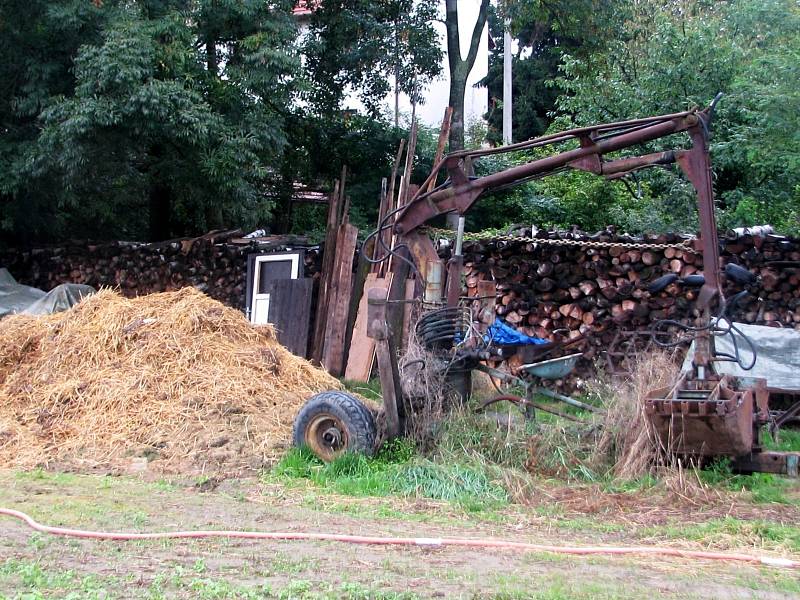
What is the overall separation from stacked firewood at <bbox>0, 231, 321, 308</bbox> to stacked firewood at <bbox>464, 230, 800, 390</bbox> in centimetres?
312

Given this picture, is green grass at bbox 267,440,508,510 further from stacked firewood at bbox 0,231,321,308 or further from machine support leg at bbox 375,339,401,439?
stacked firewood at bbox 0,231,321,308

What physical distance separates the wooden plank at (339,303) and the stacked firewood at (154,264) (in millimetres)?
843

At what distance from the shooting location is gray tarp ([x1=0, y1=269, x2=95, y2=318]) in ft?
43.6

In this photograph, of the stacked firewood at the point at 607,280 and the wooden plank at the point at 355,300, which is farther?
the wooden plank at the point at 355,300

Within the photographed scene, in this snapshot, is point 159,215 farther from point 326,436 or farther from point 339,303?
point 326,436

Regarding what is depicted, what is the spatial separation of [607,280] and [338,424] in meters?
4.96

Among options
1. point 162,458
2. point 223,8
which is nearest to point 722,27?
point 223,8

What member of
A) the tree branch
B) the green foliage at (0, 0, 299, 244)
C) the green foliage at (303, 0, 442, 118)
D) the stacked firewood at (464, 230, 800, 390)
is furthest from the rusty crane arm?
the tree branch

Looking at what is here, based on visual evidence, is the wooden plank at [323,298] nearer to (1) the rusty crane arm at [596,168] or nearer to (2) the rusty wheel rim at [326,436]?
(1) the rusty crane arm at [596,168]

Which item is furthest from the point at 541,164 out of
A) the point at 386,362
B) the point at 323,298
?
the point at 323,298

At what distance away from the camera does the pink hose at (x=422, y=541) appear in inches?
198

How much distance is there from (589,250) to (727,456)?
4.69 m

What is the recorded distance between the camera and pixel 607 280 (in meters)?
11.2

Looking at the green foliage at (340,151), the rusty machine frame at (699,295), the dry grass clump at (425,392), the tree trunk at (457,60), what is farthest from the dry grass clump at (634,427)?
the green foliage at (340,151)
